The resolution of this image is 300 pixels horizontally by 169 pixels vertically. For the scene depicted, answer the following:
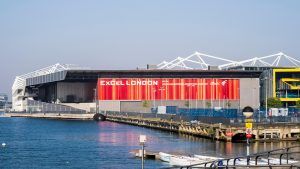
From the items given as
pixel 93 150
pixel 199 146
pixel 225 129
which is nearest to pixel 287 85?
pixel 225 129

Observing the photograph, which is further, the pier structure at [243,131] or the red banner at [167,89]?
the red banner at [167,89]

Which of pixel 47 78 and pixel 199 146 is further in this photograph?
pixel 47 78

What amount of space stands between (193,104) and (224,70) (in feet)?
30.1

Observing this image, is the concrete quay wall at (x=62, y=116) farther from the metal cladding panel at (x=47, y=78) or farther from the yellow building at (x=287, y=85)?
the yellow building at (x=287, y=85)

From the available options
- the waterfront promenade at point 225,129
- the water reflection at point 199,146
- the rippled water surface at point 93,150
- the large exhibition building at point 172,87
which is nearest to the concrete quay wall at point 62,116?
the large exhibition building at point 172,87

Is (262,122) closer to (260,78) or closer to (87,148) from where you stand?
(87,148)

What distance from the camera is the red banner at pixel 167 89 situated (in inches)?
5266

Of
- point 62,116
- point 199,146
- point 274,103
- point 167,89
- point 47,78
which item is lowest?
point 199,146

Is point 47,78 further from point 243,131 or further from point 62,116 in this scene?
point 243,131

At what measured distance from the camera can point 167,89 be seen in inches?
5300

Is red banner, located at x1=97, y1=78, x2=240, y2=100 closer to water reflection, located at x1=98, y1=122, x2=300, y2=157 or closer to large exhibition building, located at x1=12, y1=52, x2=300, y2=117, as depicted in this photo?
large exhibition building, located at x1=12, y1=52, x2=300, y2=117

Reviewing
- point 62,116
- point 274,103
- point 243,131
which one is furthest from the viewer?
point 62,116

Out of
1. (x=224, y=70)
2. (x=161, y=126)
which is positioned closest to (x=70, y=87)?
(x=224, y=70)

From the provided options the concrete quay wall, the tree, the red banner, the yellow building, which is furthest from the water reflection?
the red banner
